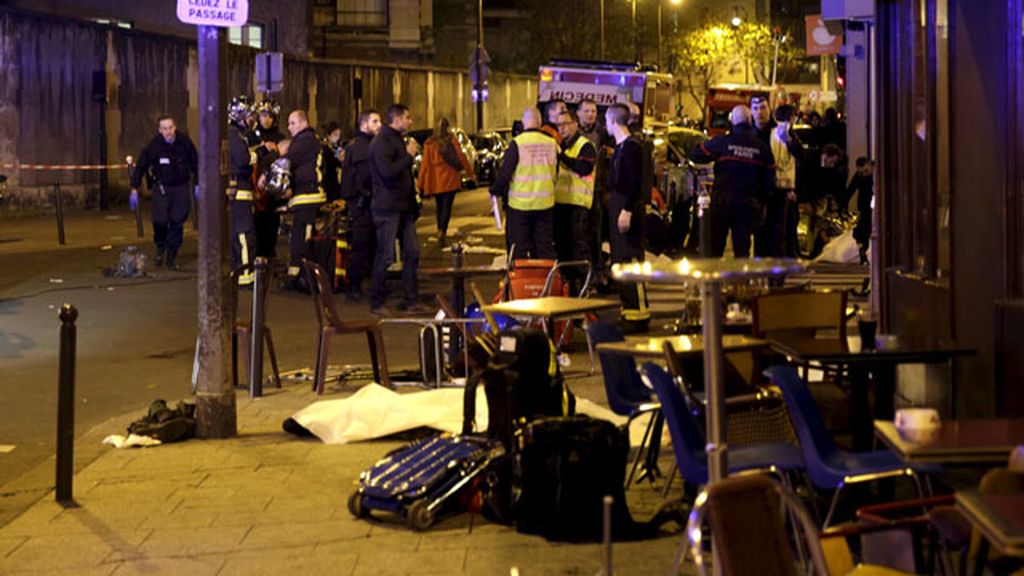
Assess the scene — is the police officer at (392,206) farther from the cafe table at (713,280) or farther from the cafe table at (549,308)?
the cafe table at (713,280)

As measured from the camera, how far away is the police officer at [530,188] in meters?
15.7

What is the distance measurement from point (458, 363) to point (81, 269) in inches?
447

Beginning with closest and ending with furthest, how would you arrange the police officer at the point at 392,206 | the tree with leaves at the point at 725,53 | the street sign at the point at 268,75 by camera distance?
the police officer at the point at 392,206, the street sign at the point at 268,75, the tree with leaves at the point at 725,53

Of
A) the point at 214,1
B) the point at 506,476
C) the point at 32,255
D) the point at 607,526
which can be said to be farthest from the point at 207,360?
the point at 32,255

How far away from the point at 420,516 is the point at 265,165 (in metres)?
12.1

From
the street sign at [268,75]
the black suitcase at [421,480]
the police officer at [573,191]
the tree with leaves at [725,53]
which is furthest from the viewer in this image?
the tree with leaves at [725,53]

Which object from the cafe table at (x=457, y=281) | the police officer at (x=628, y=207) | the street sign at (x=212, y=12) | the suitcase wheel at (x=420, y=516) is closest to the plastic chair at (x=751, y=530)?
the suitcase wheel at (x=420, y=516)

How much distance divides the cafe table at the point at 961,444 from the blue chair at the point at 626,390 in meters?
2.87

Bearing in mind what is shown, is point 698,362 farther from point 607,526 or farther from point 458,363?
point 607,526

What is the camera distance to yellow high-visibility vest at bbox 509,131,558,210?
15.7 meters

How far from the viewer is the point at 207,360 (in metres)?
10.8

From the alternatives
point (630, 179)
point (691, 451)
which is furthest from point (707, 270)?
point (630, 179)

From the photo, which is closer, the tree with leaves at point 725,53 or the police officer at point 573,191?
the police officer at point 573,191

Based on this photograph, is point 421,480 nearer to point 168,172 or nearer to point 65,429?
point 65,429
